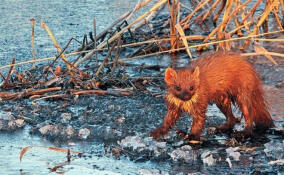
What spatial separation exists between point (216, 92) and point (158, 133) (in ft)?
2.32

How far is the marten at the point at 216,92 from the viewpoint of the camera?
5.53 meters

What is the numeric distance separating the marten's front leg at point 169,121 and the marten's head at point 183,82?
0.16 m

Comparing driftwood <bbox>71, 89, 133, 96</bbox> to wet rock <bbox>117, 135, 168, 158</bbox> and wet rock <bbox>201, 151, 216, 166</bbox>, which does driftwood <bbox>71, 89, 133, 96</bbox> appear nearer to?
wet rock <bbox>117, 135, 168, 158</bbox>

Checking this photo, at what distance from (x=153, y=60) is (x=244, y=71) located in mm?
2735

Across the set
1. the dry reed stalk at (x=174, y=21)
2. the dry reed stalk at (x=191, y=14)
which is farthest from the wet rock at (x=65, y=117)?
the dry reed stalk at (x=191, y=14)

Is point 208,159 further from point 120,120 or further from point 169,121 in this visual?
point 120,120

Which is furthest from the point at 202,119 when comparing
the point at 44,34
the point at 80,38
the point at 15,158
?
the point at 44,34

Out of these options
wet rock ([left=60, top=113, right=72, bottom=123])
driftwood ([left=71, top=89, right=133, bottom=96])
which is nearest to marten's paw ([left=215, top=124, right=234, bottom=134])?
driftwood ([left=71, top=89, right=133, bottom=96])

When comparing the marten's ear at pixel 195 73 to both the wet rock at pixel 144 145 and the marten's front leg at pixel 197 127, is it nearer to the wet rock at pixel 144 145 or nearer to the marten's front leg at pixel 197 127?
the marten's front leg at pixel 197 127

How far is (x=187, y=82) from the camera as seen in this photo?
550 centimetres

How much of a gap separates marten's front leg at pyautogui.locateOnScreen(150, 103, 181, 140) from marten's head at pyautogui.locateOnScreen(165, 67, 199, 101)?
0.16m

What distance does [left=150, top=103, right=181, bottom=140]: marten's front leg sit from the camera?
5.61 meters

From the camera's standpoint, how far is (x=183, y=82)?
5496 millimetres

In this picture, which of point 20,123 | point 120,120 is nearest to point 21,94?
point 20,123
